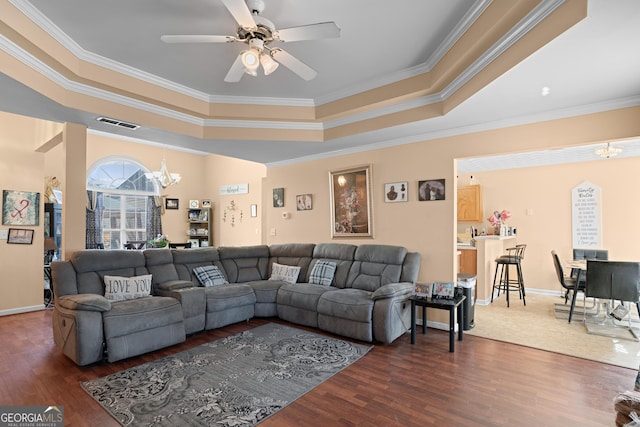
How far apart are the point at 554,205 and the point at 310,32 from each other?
6.11m

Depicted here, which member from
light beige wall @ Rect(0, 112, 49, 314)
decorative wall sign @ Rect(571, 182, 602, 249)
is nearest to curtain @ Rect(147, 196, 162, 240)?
light beige wall @ Rect(0, 112, 49, 314)

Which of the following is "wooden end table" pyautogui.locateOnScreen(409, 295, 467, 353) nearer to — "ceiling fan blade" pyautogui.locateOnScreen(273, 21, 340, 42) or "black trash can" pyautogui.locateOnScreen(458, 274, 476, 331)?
"black trash can" pyautogui.locateOnScreen(458, 274, 476, 331)

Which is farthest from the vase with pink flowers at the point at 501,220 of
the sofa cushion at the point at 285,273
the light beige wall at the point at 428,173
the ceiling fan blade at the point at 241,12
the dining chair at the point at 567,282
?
the ceiling fan blade at the point at 241,12

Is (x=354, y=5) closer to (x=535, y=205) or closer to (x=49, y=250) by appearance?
(x=535, y=205)

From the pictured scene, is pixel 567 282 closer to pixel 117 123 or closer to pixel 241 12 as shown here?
pixel 241 12

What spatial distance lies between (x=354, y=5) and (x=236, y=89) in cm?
199

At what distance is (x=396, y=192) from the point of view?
4.53 m

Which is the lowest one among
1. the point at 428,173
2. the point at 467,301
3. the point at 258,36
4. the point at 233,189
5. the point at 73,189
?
the point at 467,301

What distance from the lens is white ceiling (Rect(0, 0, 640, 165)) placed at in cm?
227

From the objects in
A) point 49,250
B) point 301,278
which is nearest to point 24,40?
point 301,278

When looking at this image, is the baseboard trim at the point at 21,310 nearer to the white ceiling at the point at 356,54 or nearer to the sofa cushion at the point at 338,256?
the white ceiling at the point at 356,54

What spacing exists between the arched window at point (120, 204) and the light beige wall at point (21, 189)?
85.9 inches

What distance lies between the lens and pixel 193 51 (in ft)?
9.93

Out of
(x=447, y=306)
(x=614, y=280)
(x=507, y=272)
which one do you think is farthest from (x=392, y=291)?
(x=507, y=272)
